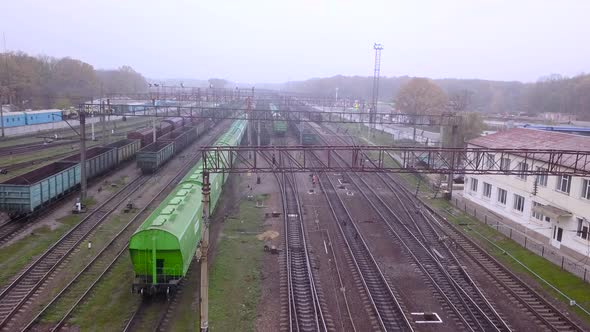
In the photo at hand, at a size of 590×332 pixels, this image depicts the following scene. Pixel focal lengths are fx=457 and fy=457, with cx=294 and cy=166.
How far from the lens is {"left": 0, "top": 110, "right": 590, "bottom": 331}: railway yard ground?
14.5m

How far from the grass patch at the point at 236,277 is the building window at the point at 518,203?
14983mm

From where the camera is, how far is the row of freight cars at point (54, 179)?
72.5ft

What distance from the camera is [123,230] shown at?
22312 mm

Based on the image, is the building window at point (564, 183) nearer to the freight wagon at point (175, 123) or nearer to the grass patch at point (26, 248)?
the grass patch at point (26, 248)

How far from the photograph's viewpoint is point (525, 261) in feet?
68.2

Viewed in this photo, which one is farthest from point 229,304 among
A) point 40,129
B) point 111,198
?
point 40,129

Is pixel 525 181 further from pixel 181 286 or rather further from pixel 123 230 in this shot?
pixel 123 230

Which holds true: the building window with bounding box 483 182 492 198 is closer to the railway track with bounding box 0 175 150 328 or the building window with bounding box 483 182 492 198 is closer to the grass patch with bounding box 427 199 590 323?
the grass patch with bounding box 427 199 590 323

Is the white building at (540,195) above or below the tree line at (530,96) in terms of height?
below

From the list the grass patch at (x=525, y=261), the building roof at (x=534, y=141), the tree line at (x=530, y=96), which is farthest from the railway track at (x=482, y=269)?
the tree line at (x=530, y=96)

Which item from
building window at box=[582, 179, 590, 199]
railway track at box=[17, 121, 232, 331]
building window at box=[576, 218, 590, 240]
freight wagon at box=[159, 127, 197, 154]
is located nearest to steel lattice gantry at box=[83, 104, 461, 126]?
freight wagon at box=[159, 127, 197, 154]

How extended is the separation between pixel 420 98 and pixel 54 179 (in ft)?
189

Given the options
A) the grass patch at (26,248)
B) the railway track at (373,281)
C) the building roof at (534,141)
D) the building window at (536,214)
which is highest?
the building roof at (534,141)

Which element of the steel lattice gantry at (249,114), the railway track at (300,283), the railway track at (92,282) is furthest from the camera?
the steel lattice gantry at (249,114)
